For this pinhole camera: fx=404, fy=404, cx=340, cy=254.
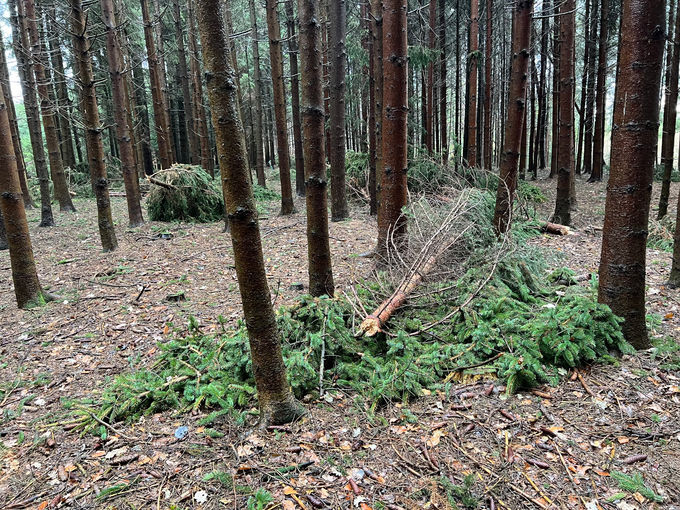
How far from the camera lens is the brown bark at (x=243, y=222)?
2.05 meters

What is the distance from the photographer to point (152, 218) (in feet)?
35.1

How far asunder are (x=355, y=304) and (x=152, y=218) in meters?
8.53

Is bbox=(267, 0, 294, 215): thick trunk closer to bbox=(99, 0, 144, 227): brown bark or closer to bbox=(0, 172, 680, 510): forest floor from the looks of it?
bbox=(99, 0, 144, 227): brown bark

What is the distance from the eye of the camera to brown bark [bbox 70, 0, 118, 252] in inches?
272

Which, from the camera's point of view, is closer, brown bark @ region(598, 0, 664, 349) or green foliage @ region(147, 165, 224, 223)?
brown bark @ region(598, 0, 664, 349)

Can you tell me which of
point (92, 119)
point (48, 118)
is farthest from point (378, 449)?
point (48, 118)

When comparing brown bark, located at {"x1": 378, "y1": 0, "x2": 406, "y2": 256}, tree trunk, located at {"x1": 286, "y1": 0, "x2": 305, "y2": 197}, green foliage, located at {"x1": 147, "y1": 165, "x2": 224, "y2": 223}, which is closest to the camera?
brown bark, located at {"x1": 378, "y1": 0, "x2": 406, "y2": 256}

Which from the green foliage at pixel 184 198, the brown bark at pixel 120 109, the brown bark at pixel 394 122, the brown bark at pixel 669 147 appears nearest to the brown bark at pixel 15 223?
the brown bark at pixel 120 109

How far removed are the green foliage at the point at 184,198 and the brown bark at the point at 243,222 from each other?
8873mm

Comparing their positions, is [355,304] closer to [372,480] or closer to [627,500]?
[372,480]

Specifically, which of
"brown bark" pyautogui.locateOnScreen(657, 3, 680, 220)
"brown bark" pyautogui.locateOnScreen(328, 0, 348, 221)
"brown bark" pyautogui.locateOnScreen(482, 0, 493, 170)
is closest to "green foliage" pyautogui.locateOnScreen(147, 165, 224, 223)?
"brown bark" pyautogui.locateOnScreen(328, 0, 348, 221)

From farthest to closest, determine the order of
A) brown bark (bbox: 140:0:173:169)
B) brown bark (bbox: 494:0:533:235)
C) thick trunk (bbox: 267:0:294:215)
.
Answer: brown bark (bbox: 140:0:173:169) < thick trunk (bbox: 267:0:294:215) < brown bark (bbox: 494:0:533:235)

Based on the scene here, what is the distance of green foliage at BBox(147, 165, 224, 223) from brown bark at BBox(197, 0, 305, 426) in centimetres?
887

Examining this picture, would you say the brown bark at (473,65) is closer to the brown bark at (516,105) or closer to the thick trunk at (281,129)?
the thick trunk at (281,129)
